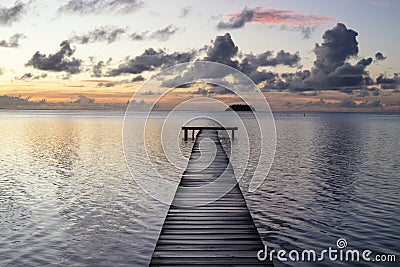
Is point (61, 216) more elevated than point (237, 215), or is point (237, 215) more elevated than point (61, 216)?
point (237, 215)

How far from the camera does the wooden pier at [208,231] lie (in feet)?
26.8

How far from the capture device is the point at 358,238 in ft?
41.4

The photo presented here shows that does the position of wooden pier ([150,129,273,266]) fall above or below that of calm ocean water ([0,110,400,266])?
above

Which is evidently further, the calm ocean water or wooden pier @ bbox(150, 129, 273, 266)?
the calm ocean water

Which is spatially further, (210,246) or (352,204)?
(352,204)

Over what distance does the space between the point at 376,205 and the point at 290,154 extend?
18073 mm

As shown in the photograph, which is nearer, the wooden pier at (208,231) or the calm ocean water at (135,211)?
the wooden pier at (208,231)

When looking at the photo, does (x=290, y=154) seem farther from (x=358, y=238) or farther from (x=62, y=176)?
(x=358, y=238)

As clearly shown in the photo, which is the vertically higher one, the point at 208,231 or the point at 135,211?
the point at 208,231

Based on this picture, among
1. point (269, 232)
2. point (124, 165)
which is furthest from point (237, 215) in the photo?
point (124, 165)

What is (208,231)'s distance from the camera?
9.96 m

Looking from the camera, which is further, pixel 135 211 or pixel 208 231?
pixel 135 211

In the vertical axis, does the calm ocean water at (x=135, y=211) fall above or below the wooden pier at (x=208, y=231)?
below

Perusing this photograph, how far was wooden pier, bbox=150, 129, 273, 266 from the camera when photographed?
8.16 metres
